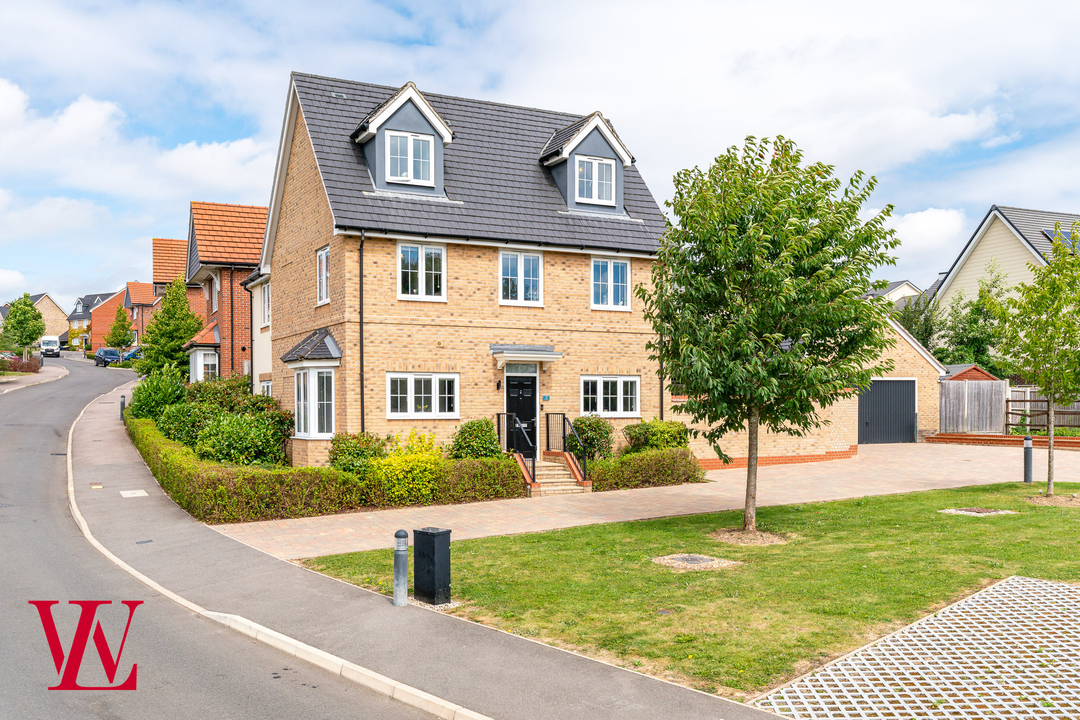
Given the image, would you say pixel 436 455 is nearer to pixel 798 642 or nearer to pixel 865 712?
pixel 798 642

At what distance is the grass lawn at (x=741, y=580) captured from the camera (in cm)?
779

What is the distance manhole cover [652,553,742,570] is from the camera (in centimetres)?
1141

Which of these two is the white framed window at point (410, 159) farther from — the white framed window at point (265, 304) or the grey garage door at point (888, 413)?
the grey garage door at point (888, 413)

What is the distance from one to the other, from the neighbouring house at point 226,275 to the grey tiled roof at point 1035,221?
114 feet

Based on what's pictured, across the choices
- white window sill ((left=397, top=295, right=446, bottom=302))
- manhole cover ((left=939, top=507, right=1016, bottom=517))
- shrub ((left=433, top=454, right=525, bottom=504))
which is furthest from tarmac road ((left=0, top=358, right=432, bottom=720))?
manhole cover ((left=939, top=507, right=1016, bottom=517))

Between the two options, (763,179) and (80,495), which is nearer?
(763,179)

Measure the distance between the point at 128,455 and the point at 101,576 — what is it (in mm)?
14340

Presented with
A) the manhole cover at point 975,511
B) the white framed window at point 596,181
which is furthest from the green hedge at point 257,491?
the manhole cover at point 975,511

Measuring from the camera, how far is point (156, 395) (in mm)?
30422

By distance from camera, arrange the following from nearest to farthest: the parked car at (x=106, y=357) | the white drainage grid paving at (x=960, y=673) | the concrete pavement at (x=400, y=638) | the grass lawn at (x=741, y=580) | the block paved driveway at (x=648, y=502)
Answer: the white drainage grid paving at (x=960, y=673), the concrete pavement at (x=400, y=638), the grass lawn at (x=741, y=580), the block paved driveway at (x=648, y=502), the parked car at (x=106, y=357)

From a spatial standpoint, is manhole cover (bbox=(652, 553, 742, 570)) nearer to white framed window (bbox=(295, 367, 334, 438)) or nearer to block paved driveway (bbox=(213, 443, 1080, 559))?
block paved driveway (bbox=(213, 443, 1080, 559))

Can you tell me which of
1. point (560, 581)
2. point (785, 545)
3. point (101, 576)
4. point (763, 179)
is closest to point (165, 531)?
point (101, 576)

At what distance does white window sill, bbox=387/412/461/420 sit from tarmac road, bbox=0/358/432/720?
7424mm

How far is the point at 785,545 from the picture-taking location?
12.9m
